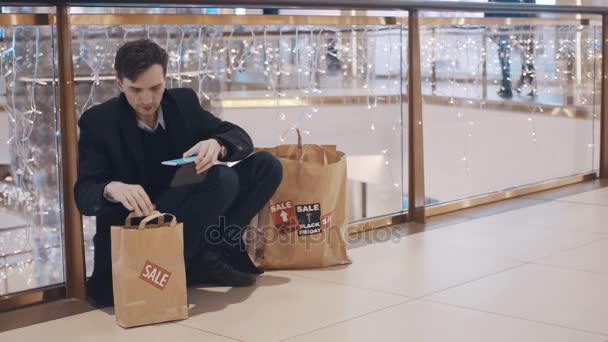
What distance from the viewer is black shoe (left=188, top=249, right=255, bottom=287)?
2594mm

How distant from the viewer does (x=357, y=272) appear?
2.76m

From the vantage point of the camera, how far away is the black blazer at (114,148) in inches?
92.2

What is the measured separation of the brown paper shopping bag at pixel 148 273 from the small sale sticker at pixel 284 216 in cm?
53

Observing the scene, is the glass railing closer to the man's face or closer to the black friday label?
the man's face

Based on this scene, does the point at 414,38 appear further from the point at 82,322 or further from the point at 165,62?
the point at 82,322

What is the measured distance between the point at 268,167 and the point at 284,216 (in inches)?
8.8

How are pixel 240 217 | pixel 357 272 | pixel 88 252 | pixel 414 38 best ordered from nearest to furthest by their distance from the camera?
pixel 240 217, pixel 357 272, pixel 88 252, pixel 414 38

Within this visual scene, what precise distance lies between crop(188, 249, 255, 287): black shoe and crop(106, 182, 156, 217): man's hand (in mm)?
414

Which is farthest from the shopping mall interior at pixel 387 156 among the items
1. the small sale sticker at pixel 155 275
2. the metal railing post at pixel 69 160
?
the small sale sticker at pixel 155 275

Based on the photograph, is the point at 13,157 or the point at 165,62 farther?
the point at 13,157

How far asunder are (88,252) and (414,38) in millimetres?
1482

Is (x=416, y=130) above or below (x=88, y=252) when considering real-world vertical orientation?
above

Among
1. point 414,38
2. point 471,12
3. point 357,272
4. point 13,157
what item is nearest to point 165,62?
point 13,157

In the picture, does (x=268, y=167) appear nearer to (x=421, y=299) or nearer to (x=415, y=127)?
(x=421, y=299)
